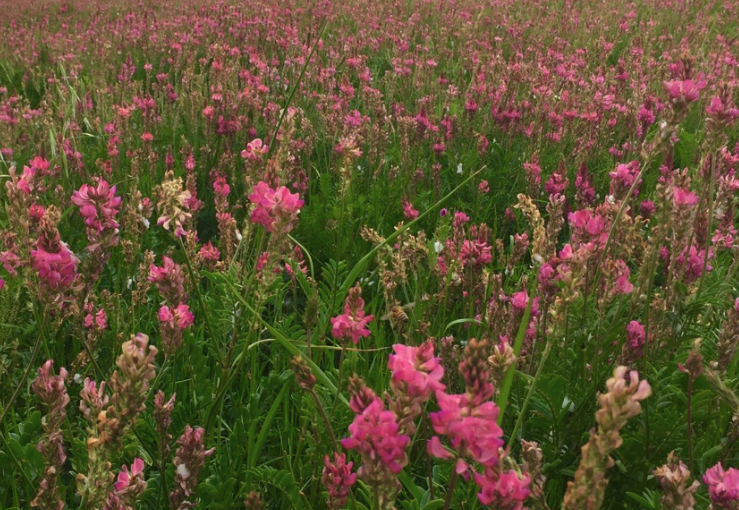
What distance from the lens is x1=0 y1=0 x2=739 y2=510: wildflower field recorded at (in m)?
0.96

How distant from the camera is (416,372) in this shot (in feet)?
2.39

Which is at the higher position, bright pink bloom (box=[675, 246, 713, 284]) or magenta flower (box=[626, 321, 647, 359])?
bright pink bloom (box=[675, 246, 713, 284])

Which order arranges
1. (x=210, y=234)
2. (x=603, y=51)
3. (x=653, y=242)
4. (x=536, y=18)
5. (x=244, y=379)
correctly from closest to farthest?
(x=653, y=242) < (x=244, y=379) < (x=210, y=234) < (x=603, y=51) < (x=536, y=18)

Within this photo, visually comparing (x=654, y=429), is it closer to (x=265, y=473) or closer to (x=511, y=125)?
(x=265, y=473)

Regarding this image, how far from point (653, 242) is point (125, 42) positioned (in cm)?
601

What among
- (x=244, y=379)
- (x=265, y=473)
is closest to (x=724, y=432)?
(x=265, y=473)

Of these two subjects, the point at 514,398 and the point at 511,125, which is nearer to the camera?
the point at 514,398

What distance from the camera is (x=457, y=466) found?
27.3 inches

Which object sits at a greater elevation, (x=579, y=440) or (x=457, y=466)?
(x=457, y=466)

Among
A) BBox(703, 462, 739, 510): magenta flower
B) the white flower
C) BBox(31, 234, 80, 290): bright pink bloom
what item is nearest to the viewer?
BBox(703, 462, 739, 510): magenta flower

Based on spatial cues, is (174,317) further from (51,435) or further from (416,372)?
(416,372)

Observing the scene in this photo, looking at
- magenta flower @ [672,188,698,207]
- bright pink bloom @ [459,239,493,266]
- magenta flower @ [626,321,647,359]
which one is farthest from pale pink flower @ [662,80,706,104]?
bright pink bloom @ [459,239,493,266]

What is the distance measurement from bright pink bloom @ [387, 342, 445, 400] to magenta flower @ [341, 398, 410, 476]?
36 millimetres

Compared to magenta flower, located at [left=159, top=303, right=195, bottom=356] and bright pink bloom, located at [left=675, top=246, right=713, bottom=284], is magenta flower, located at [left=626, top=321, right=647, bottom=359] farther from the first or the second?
magenta flower, located at [left=159, top=303, right=195, bottom=356]
